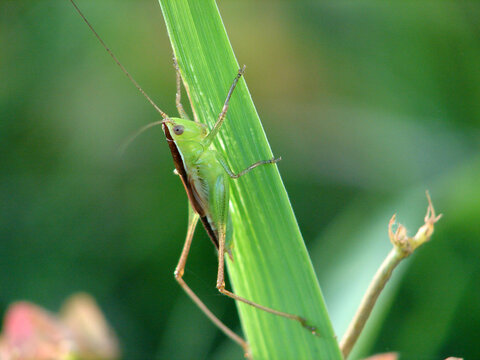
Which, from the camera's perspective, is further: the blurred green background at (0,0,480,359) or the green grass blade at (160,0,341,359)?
the blurred green background at (0,0,480,359)

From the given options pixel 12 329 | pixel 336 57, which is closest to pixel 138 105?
pixel 336 57

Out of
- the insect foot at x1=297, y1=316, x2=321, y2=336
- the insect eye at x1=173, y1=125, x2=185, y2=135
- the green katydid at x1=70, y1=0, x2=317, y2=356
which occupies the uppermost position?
the insect eye at x1=173, y1=125, x2=185, y2=135

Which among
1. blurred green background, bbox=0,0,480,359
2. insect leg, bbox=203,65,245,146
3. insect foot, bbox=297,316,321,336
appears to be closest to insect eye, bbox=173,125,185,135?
insect leg, bbox=203,65,245,146

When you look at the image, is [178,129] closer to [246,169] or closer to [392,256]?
[246,169]

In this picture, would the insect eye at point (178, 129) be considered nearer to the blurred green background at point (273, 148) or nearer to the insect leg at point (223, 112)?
the insect leg at point (223, 112)

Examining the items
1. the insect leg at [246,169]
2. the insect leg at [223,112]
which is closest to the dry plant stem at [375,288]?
the insect leg at [246,169]

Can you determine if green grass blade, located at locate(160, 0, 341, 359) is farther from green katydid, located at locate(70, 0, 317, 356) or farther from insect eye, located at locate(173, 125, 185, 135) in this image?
insect eye, located at locate(173, 125, 185, 135)

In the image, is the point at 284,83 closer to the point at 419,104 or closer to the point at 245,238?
the point at 419,104
